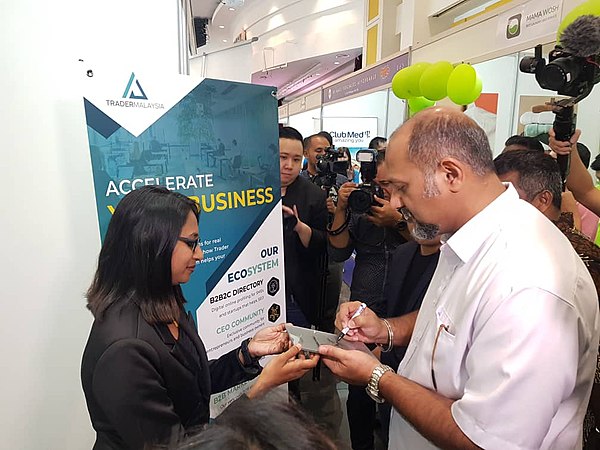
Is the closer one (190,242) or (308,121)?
(190,242)

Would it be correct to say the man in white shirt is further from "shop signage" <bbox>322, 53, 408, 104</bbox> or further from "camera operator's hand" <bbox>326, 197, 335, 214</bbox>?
"shop signage" <bbox>322, 53, 408, 104</bbox>

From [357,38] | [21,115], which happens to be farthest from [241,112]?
[357,38]

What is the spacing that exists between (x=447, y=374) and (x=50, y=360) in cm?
134

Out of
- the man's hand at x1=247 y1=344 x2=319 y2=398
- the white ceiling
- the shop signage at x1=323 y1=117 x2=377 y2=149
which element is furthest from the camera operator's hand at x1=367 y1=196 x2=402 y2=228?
the white ceiling

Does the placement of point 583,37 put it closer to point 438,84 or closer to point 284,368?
point 438,84

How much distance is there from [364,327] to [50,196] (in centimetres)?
112

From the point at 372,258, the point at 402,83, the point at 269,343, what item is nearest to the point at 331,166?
the point at 372,258

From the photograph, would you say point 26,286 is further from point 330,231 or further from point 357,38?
point 357,38

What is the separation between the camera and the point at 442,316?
93cm

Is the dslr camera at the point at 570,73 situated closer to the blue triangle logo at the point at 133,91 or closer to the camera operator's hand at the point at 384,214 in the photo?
the camera operator's hand at the point at 384,214

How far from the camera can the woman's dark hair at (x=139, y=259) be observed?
40.6 inches

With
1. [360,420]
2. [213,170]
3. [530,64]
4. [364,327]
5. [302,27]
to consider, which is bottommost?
[360,420]

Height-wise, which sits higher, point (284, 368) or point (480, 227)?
point (480, 227)

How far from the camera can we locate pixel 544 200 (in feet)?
4.71
